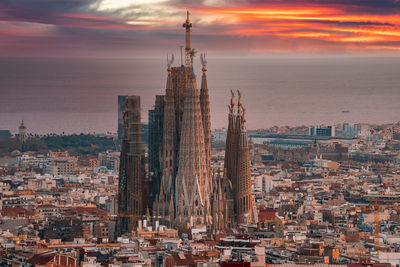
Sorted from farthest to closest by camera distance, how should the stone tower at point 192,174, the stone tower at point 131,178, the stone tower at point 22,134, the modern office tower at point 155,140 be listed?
the stone tower at point 22,134 → the modern office tower at point 155,140 → the stone tower at point 131,178 → the stone tower at point 192,174

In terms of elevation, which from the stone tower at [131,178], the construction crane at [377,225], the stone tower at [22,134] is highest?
the stone tower at [22,134]

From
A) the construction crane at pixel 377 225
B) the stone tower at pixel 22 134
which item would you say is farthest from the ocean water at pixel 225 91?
the construction crane at pixel 377 225

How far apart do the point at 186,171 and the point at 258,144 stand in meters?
53.2

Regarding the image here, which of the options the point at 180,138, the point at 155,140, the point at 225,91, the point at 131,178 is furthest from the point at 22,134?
the point at 180,138

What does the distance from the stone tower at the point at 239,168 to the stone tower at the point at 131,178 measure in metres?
3.08

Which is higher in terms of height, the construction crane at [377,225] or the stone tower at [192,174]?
the stone tower at [192,174]

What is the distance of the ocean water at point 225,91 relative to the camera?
346 feet

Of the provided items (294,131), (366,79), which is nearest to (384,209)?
(294,131)

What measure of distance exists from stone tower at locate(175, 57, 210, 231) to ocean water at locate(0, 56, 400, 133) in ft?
144

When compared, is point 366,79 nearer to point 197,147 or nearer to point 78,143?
point 78,143

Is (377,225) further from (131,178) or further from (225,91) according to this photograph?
(225,91)

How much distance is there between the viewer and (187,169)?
45156 mm

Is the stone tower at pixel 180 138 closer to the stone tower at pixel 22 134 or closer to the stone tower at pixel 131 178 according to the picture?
the stone tower at pixel 131 178

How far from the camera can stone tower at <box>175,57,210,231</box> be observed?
1774 inches
